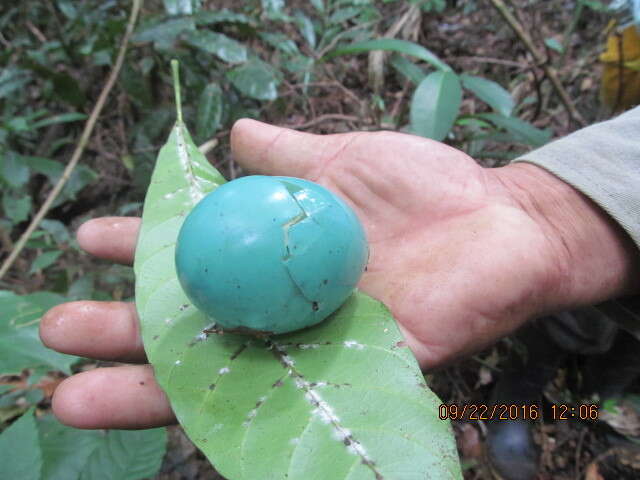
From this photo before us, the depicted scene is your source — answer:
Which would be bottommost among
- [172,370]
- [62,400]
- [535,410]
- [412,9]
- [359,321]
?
[535,410]

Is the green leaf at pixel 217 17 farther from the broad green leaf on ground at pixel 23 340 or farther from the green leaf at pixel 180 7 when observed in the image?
the broad green leaf on ground at pixel 23 340

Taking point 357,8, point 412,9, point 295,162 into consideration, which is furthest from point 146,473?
point 412,9

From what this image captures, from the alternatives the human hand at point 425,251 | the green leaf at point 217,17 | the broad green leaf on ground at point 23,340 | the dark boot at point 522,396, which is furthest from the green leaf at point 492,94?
the broad green leaf on ground at point 23,340

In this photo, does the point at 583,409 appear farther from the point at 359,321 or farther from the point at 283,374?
the point at 283,374

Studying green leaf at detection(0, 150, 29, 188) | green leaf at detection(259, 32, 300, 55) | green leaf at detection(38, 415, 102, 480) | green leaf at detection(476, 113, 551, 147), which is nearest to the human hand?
green leaf at detection(38, 415, 102, 480)

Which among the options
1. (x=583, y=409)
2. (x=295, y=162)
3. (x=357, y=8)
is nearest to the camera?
(x=295, y=162)

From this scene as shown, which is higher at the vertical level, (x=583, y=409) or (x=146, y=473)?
(x=146, y=473)

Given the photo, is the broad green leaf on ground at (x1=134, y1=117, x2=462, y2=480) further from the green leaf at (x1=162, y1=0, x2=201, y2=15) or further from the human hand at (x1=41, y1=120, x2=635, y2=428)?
the green leaf at (x1=162, y1=0, x2=201, y2=15)

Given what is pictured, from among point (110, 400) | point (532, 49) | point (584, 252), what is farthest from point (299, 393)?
point (532, 49)
